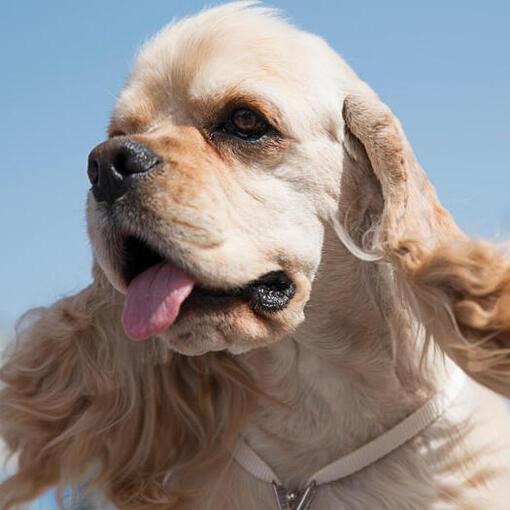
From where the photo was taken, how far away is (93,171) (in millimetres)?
2115

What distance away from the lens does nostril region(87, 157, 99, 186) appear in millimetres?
2096

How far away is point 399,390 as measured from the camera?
7.71 ft

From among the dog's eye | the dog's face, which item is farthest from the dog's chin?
the dog's eye

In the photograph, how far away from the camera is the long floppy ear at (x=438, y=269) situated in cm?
213

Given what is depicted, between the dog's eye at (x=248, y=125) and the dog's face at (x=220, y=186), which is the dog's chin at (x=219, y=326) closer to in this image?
the dog's face at (x=220, y=186)

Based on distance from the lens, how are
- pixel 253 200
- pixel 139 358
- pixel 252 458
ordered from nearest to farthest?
pixel 253 200
pixel 252 458
pixel 139 358

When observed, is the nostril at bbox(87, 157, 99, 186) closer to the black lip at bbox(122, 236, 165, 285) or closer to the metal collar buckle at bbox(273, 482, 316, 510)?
the black lip at bbox(122, 236, 165, 285)

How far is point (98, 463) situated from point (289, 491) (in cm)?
76

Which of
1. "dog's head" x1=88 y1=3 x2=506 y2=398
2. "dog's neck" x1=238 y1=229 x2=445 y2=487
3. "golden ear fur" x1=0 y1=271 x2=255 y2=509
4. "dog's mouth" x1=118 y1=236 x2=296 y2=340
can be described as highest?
"dog's head" x1=88 y1=3 x2=506 y2=398

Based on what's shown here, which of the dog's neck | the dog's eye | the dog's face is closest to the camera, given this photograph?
the dog's face

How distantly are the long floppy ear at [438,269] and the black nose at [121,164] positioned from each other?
623mm

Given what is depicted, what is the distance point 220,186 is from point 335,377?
679 millimetres

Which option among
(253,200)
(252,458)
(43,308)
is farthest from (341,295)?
(43,308)

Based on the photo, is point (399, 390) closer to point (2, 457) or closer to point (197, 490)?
point (197, 490)
